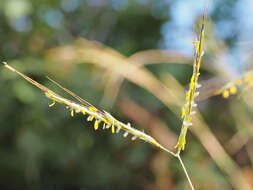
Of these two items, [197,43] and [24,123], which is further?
[24,123]

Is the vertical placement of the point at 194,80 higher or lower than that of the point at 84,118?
higher

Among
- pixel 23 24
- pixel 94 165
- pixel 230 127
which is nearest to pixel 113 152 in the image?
pixel 94 165

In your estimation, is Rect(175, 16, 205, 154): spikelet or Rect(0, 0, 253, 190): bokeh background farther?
Rect(0, 0, 253, 190): bokeh background

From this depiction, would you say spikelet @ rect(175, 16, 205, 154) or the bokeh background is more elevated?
spikelet @ rect(175, 16, 205, 154)

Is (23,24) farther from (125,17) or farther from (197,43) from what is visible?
(197,43)

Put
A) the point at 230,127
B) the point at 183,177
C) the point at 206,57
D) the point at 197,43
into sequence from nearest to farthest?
the point at 197,43 < the point at 206,57 < the point at 183,177 < the point at 230,127

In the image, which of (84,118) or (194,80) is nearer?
(194,80)

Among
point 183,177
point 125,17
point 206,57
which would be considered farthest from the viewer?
point 125,17

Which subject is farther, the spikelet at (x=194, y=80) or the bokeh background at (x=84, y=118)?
the bokeh background at (x=84, y=118)

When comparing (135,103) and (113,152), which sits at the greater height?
(135,103)

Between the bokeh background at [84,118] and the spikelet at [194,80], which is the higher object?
the spikelet at [194,80]

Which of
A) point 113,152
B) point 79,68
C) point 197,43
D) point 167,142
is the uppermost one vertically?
point 197,43
